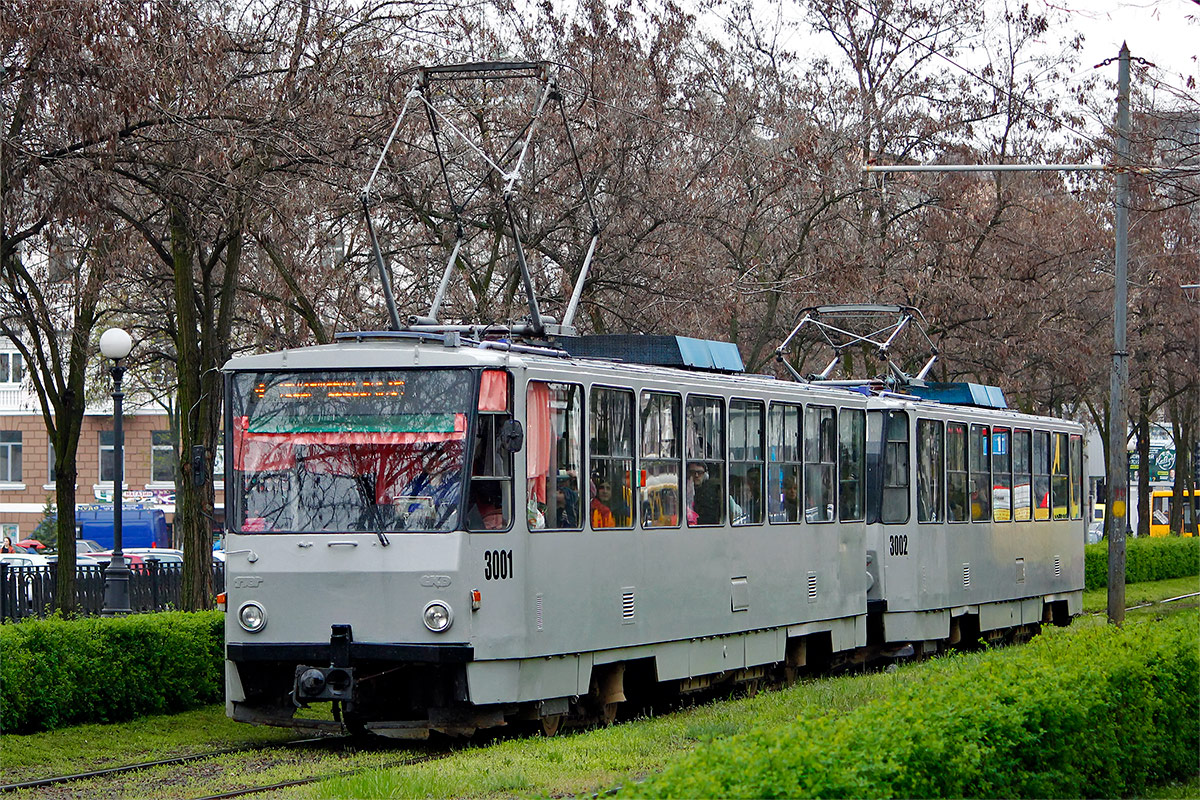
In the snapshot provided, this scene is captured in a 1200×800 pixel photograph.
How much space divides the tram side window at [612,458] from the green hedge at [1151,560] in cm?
2372

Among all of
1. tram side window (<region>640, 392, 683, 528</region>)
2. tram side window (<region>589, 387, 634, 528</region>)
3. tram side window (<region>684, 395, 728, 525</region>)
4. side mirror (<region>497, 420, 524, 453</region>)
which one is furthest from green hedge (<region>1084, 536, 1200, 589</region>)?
side mirror (<region>497, 420, 524, 453</region>)

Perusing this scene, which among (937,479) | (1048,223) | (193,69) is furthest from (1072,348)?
(193,69)

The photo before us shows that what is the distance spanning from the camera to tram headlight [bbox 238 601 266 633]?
1243cm

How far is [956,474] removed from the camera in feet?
69.2

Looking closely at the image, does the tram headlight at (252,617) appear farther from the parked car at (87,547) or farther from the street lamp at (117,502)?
the parked car at (87,547)

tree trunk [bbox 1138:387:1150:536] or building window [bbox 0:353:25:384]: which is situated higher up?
building window [bbox 0:353:25:384]

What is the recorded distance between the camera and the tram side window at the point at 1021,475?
75.1 ft

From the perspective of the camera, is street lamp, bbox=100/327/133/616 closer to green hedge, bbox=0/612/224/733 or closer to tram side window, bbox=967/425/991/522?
green hedge, bbox=0/612/224/733

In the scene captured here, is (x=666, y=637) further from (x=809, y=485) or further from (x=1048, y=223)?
(x=1048, y=223)

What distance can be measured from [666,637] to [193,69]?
20.8 feet

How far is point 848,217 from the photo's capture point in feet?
88.4

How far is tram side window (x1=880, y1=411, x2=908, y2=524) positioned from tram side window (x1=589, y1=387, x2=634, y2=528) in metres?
6.33

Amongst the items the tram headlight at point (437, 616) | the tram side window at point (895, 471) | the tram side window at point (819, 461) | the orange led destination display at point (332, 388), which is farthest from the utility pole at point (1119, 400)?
the tram headlight at point (437, 616)

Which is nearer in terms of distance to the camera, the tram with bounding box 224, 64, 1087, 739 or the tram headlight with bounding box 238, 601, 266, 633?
the tram with bounding box 224, 64, 1087, 739
